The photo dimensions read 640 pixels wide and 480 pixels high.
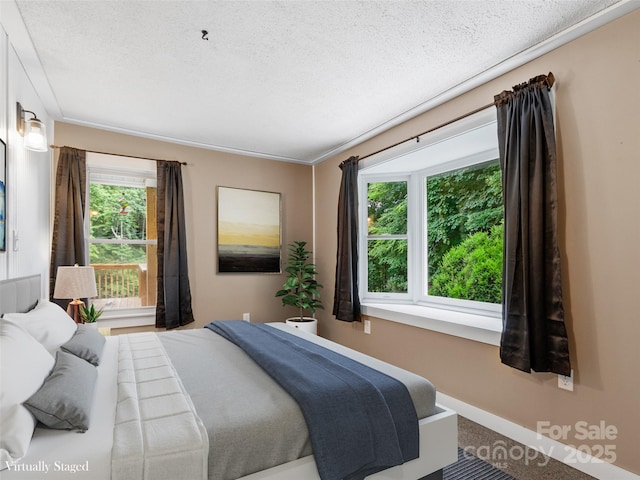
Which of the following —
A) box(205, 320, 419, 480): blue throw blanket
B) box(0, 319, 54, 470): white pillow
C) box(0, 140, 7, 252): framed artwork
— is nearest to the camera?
box(0, 319, 54, 470): white pillow

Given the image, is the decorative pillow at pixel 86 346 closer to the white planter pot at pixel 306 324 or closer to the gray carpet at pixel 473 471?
the gray carpet at pixel 473 471

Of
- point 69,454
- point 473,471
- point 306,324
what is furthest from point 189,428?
point 306,324

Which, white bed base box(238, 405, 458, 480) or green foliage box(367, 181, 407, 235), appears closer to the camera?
white bed base box(238, 405, 458, 480)

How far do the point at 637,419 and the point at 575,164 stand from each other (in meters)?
1.39

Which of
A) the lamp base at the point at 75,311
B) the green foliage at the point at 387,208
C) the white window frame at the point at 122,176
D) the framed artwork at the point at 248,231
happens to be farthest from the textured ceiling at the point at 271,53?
the lamp base at the point at 75,311

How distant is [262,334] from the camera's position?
2451 mm

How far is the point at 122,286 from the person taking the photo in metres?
3.77

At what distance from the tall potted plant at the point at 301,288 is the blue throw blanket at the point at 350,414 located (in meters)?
2.31

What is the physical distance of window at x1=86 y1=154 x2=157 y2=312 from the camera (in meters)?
3.66

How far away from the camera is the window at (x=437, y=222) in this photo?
3.05 meters

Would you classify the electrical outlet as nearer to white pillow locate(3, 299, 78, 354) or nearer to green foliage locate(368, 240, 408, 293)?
green foliage locate(368, 240, 408, 293)

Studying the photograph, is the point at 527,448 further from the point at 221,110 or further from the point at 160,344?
the point at 221,110

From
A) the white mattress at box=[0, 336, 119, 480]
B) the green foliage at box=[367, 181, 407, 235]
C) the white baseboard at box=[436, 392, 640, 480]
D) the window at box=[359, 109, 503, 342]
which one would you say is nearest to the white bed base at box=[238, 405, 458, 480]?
the white mattress at box=[0, 336, 119, 480]

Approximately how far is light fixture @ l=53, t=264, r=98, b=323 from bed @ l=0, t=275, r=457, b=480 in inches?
33.6
